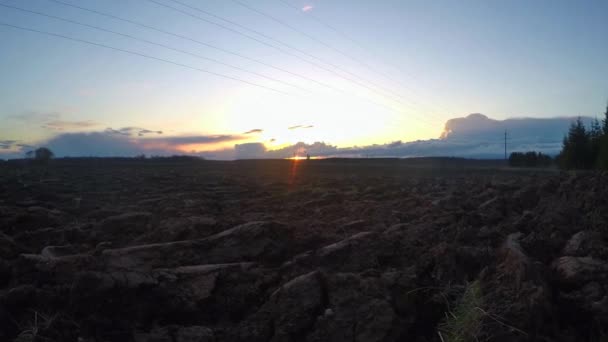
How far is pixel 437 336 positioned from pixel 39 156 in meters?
77.5

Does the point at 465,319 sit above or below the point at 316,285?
below

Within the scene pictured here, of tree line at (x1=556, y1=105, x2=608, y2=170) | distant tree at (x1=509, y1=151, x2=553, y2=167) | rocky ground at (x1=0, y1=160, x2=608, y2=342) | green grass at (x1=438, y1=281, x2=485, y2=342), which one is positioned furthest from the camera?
distant tree at (x1=509, y1=151, x2=553, y2=167)

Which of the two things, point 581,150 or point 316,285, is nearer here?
point 316,285

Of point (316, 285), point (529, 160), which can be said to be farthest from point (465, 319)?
point (529, 160)

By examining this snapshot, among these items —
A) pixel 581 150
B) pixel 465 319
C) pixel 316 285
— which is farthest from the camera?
pixel 581 150

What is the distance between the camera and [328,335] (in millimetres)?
3955

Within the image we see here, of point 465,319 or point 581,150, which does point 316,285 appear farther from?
point 581,150

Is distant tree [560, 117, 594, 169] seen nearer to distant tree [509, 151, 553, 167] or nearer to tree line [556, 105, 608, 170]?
tree line [556, 105, 608, 170]

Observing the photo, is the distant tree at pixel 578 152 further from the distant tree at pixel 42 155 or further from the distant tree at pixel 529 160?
the distant tree at pixel 42 155

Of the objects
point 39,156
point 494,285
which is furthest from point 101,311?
point 39,156

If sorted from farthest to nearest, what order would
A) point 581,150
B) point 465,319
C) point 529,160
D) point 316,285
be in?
point 529,160 < point 581,150 < point 316,285 < point 465,319

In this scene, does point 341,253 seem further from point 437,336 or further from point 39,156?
point 39,156

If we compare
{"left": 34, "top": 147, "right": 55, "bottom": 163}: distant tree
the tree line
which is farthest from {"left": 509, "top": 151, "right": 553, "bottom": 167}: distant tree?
{"left": 34, "top": 147, "right": 55, "bottom": 163}: distant tree

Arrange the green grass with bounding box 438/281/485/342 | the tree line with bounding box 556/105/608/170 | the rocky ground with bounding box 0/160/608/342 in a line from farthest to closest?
the tree line with bounding box 556/105/608/170 → the rocky ground with bounding box 0/160/608/342 → the green grass with bounding box 438/281/485/342
